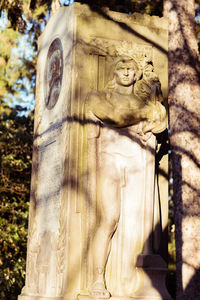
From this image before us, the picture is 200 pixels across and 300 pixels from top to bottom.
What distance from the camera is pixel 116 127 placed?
6.85 m

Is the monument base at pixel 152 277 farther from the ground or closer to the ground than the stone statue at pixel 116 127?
closer to the ground

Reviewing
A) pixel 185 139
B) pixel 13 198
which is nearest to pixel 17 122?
pixel 13 198

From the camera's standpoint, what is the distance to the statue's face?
275 inches

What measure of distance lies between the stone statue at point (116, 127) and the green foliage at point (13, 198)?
5.56 metres

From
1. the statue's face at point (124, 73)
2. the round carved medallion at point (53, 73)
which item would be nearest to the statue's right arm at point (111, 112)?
the statue's face at point (124, 73)

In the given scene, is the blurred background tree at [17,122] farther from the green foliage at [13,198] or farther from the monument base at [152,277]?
the monument base at [152,277]

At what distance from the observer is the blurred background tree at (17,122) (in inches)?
476

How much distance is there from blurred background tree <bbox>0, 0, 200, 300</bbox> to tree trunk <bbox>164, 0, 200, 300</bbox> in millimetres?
4204

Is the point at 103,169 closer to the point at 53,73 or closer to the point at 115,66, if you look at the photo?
the point at 115,66

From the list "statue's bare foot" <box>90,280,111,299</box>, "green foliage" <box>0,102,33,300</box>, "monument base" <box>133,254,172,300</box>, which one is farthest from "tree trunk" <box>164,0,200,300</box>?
"green foliage" <box>0,102,33,300</box>

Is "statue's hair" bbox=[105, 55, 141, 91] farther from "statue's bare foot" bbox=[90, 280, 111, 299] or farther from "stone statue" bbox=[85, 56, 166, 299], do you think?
"statue's bare foot" bbox=[90, 280, 111, 299]

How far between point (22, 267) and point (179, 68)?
5406 mm

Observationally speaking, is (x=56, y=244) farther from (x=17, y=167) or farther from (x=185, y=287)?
(x=17, y=167)

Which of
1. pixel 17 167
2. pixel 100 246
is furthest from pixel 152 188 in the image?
pixel 17 167
